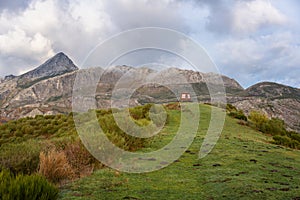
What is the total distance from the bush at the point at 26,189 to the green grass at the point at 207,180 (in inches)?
27.4

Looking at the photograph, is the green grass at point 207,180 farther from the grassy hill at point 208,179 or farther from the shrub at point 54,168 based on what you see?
the shrub at point 54,168

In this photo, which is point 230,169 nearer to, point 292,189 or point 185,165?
point 185,165

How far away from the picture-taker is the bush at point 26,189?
17.3ft

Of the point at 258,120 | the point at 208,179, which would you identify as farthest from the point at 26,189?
the point at 258,120

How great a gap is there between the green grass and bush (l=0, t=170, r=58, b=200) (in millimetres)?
695

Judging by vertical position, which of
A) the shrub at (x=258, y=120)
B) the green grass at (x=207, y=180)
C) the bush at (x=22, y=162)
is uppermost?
the shrub at (x=258, y=120)

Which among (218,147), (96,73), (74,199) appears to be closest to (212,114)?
(218,147)

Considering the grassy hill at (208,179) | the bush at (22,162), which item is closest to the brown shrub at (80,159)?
the grassy hill at (208,179)

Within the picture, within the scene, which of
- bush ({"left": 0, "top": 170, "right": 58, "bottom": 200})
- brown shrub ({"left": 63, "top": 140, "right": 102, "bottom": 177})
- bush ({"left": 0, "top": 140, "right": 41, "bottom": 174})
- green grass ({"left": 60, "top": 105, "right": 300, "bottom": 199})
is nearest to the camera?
bush ({"left": 0, "top": 170, "right": 58, "bottom": 200})

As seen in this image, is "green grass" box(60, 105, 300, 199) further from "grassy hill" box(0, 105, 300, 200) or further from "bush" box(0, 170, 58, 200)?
"bush" box(0, 170, 58, 200)

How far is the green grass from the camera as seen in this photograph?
6.85 meters

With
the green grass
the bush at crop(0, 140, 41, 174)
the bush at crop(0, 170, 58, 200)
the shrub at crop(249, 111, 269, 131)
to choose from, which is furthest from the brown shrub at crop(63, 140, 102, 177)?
the shrub at crop(249, 111, 269, 131)

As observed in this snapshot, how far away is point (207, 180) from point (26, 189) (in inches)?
187

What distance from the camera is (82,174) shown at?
8961 millimetres
